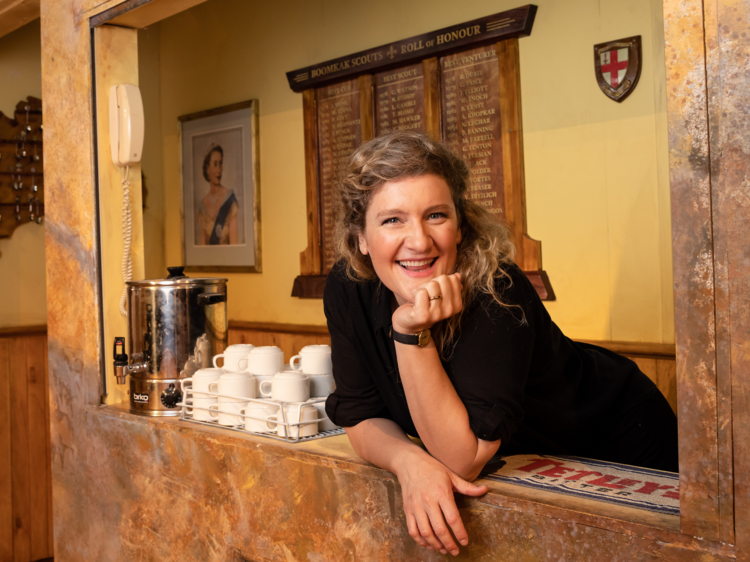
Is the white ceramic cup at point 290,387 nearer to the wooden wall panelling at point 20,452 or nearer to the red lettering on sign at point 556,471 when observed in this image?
the red lettering on sign at point 556,471

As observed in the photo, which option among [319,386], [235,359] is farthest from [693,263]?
[235,359]

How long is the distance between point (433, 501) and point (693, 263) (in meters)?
0.55

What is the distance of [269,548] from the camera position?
1.57 meters

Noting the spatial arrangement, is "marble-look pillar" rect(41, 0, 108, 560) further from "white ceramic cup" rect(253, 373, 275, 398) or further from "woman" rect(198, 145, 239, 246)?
"woman" rect(198, 145, 239, 246)

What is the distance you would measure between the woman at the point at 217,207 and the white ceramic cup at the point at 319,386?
2136 mm

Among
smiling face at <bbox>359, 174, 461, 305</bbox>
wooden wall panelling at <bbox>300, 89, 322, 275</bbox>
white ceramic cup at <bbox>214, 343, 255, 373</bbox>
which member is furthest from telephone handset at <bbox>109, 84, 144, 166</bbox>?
wooden wall panelling at <bbox>300, 89, 322, 275</bbox>

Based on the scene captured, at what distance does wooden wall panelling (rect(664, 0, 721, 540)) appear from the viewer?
97 cm

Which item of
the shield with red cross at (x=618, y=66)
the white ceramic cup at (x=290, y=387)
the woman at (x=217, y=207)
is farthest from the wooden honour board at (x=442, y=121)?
the white ceramic cup at (x=290, y=387)

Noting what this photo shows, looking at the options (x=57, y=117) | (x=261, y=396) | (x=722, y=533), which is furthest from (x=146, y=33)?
(x=722, y=533)

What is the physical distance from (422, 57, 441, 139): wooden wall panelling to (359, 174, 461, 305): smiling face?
5.57ft

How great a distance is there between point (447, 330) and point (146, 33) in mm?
3569

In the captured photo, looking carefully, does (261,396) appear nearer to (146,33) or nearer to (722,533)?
(722,533)

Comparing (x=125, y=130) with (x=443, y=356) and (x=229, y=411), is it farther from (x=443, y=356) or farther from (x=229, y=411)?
(x=443, y=356)

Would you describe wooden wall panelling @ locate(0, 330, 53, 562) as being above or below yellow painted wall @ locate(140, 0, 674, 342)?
below
